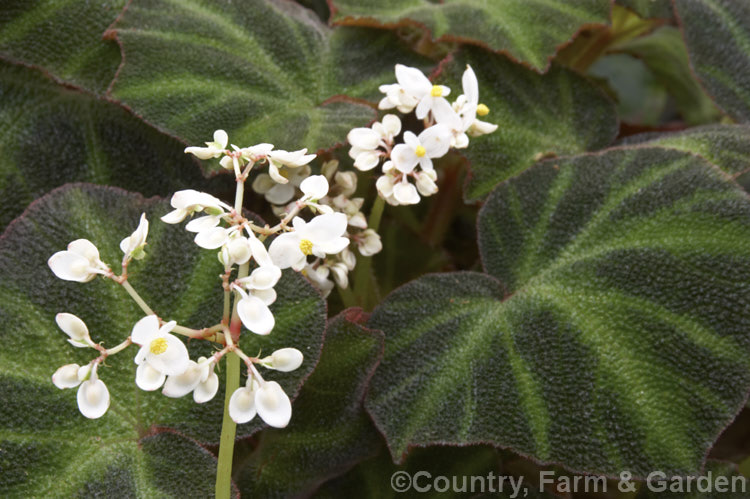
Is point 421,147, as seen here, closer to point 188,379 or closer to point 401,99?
point 401,99

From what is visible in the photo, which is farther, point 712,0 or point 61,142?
point 712,0

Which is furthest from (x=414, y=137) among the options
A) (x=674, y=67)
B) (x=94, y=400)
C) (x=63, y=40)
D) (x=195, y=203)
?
(x=674, y=67)

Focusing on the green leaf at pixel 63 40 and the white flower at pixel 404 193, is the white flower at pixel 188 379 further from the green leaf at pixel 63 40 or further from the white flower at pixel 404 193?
the green leaf at pixel 63 40

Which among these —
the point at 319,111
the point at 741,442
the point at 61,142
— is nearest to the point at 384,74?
the point at 319,111

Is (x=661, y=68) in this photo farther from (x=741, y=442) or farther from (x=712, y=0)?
(x=741, y=442)

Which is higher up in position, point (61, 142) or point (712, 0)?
point (712, 0)

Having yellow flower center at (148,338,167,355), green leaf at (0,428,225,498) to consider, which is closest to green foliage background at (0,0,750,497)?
green leaf at (0,428,225,498)

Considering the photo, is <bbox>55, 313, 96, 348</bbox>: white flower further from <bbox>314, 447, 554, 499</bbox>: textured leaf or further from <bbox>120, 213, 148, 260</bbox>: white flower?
<bbox>314, 447, 554, 499</bbox>: textured leaf
